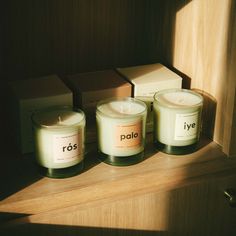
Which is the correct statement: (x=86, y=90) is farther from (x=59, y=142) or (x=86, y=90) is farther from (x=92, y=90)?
(x=59, y=142)

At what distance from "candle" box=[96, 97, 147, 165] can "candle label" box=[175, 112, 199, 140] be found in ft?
0.18

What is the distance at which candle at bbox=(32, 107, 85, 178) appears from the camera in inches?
26.7

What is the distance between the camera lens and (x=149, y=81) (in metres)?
0.81

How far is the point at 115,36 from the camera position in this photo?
924 millimetres

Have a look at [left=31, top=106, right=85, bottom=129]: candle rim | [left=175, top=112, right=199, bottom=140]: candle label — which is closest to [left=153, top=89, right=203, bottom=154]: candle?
[left=175, top=112, right=199, bottom=140]: candle label

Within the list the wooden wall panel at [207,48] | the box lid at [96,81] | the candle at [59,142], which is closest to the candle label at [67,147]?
the candle at [59,142]

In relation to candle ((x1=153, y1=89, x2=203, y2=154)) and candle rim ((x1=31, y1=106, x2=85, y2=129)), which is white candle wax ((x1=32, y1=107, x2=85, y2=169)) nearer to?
candle rim ((x1=31, y1=106, x2=85, y2=129))

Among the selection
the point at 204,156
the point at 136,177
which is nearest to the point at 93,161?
the point at 136,177

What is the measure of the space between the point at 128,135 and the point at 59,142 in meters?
0.11

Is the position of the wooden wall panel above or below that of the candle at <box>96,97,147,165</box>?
above

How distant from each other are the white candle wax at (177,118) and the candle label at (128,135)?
0.05 meters

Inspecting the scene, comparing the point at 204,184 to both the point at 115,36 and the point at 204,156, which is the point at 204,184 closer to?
the point at 204,156

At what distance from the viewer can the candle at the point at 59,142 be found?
Answer: 26.7 inches

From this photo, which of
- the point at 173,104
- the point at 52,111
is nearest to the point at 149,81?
the point at 173,104
